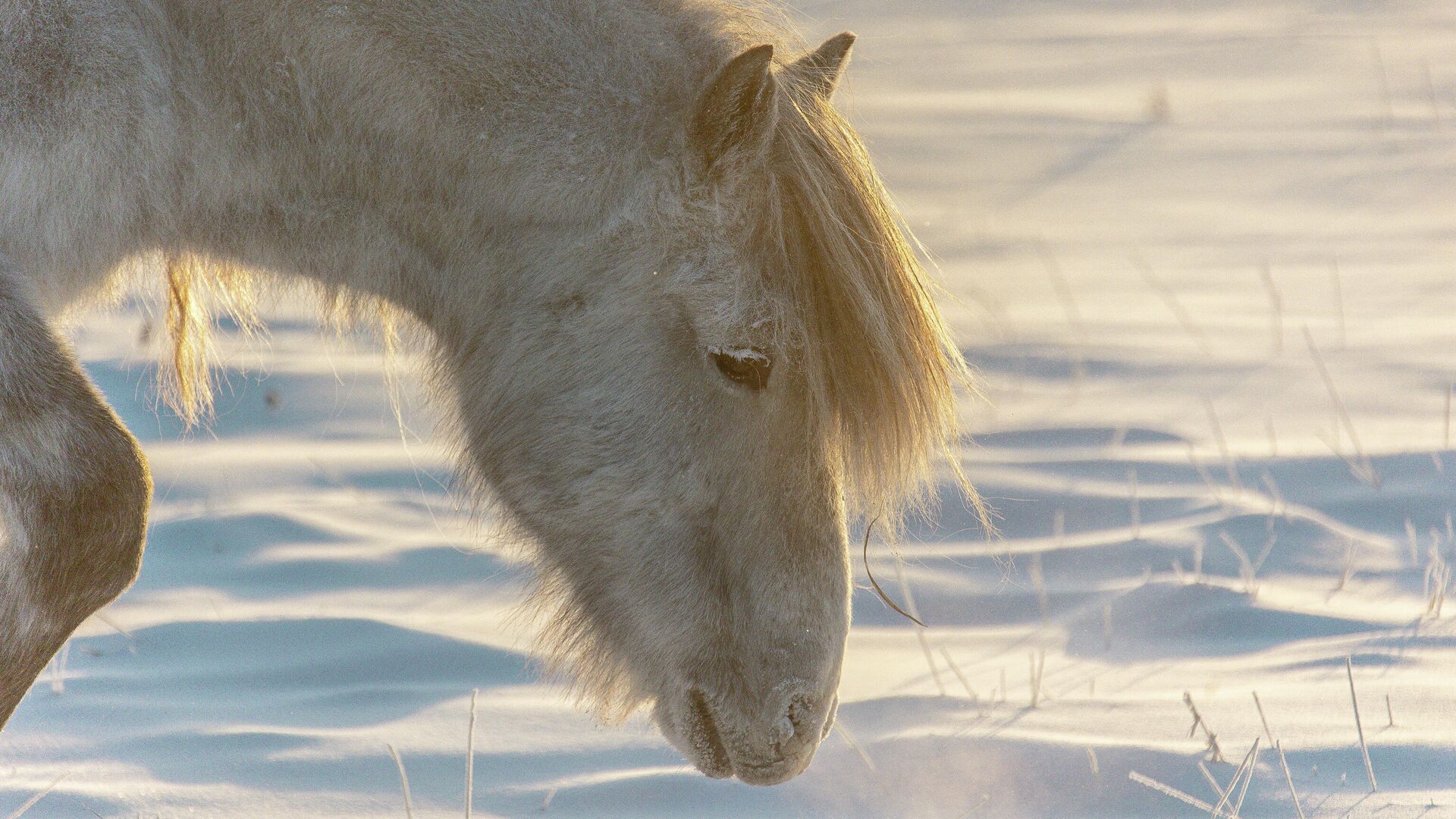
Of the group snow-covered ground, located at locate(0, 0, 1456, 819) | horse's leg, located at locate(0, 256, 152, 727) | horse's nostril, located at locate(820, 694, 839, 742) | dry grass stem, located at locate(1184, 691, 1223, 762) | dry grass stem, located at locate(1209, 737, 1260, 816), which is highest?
horse's leg, located at locate(0, 256, 152, 727)

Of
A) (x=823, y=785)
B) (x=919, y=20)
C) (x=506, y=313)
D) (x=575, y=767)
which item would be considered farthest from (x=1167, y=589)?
(x=919, y=20)

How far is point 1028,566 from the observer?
4281mm

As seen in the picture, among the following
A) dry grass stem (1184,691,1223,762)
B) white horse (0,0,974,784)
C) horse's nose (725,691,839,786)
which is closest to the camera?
white horse (0,0,974,784)

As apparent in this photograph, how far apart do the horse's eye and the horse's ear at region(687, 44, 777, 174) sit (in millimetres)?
306

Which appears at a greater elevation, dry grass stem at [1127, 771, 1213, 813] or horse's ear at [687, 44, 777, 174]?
horse's ear at [687, 44, 777, 174]

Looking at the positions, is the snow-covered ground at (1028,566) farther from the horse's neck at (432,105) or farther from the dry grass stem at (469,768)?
the horse's neck at (432,105)

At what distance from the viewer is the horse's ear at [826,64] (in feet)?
8.39

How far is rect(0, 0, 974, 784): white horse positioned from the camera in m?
2.30

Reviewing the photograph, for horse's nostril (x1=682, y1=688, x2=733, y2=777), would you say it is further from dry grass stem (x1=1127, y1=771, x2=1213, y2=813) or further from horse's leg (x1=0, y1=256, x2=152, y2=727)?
horse's leg (x1=0, y1=256, x2=152, y2=727)

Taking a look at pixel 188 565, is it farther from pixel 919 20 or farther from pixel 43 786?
pixel 919 20

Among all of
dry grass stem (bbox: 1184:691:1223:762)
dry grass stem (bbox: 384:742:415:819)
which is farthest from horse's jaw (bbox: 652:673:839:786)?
dry grass stem (bbox: 1184:691:1223:762)

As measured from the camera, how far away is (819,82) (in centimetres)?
258

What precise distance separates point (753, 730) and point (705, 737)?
0.11 meters

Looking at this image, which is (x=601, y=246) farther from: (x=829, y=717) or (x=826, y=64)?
(x=829, y=717)
